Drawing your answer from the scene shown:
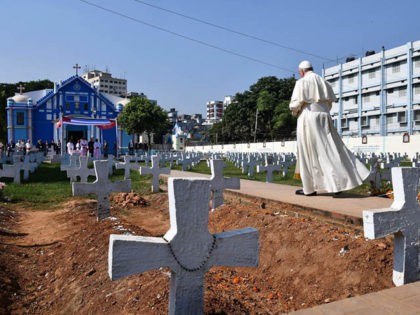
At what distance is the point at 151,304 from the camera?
3.08 meters

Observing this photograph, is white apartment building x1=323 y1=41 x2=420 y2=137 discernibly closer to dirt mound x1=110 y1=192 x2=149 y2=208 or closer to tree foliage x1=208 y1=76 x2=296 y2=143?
tree foliage x1=208 y1=76 x2=296 y2=143

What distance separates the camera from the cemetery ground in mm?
3445

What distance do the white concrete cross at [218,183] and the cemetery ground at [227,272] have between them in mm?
645

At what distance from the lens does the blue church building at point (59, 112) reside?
1683 inches

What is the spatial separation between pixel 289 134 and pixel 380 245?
51.6 metres

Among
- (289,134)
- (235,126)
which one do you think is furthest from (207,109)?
(289,134)

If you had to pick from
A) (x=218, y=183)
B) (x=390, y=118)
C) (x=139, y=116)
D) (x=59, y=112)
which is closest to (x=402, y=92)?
(x=390, y=118)

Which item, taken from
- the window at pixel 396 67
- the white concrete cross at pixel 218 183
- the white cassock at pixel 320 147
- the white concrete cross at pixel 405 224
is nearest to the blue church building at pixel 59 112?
the window at pixel 396 67

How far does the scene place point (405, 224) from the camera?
341 cm

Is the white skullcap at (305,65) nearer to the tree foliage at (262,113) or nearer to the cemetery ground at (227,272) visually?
the cemetery ground at (227,272)

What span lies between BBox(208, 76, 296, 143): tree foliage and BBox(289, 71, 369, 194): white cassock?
47331mm

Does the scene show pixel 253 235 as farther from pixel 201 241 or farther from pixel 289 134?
pixel 289 134

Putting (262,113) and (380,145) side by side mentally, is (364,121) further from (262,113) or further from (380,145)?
(380,145)

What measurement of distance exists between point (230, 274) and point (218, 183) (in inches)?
115
